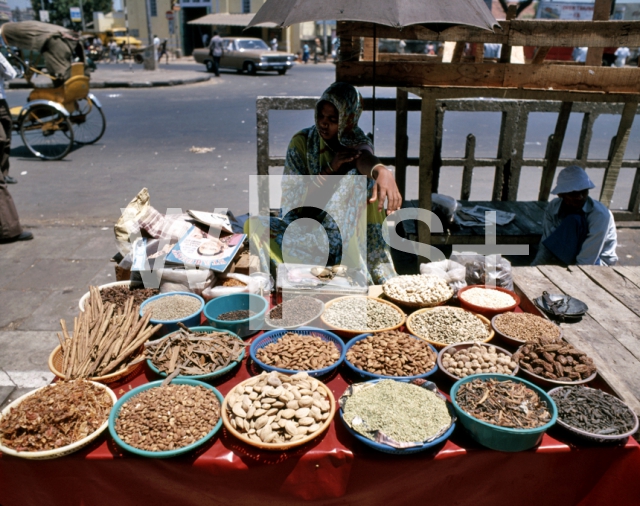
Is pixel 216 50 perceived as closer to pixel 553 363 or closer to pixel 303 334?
pixel 303 334

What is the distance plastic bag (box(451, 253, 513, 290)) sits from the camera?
Answer: 298cm

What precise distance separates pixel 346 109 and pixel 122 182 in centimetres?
510

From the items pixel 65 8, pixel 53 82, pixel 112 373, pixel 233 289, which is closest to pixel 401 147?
pixel 233 289

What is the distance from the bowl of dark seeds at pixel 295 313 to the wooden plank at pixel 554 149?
12.4ft

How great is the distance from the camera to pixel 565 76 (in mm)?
3111

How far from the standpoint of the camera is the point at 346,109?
331cm

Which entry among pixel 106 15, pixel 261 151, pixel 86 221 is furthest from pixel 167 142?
pixel 106 15

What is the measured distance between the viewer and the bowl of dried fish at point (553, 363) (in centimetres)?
204

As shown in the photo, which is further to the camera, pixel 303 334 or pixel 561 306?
pixel 561 306

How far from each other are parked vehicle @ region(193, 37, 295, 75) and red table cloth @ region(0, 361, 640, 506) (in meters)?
23.1

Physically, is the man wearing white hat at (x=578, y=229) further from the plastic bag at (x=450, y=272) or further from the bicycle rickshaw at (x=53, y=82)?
the bicycle rickshaw at (x=53, y=82)

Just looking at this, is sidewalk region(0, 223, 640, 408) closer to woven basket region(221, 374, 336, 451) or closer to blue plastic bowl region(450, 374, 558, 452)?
woven basket region(221, 374, 336, 451)

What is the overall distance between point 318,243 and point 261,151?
1301mm

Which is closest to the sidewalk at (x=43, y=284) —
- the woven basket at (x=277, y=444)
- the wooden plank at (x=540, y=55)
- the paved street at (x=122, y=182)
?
the paved street at (x=122, y=182)
